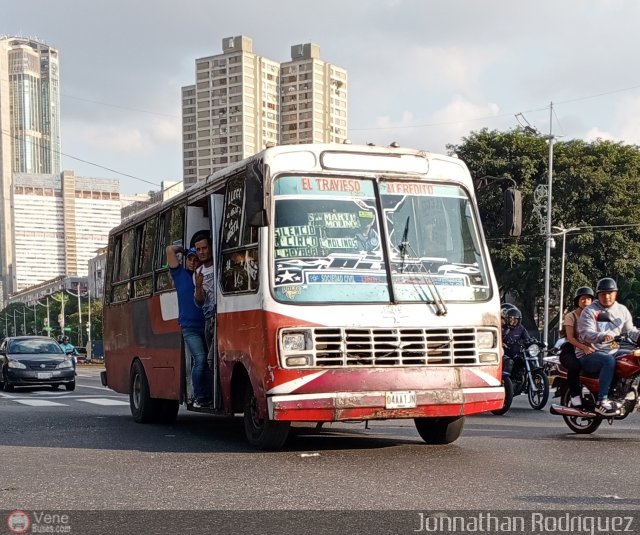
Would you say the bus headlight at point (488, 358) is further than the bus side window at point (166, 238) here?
No

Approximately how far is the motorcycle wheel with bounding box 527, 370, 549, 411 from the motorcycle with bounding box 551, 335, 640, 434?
3993mm

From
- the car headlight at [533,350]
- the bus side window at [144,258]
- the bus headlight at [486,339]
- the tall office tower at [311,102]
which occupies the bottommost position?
the car headlight at [533,350]

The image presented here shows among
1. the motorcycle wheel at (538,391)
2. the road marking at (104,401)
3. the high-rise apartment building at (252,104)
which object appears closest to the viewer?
the motorcycle wheel at (538,391)

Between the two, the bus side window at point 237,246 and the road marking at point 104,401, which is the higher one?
the bus side window at point 237,246

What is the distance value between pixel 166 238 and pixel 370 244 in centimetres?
377

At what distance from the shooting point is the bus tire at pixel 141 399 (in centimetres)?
1360

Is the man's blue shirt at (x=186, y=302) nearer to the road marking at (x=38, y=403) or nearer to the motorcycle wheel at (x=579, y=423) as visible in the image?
the motorcycle wheel at (x=579, y=423)

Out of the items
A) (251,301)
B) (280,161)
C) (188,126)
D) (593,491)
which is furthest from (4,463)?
(188,126)

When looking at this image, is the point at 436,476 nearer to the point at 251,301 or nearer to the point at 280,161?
the point at 251,301

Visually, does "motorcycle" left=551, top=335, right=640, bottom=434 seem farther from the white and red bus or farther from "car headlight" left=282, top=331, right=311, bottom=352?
"car headlight" left=282, top=331, right=311, bottom=352

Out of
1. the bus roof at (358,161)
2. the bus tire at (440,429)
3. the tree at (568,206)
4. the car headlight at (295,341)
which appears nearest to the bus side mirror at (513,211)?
the bus roof at (358,161)

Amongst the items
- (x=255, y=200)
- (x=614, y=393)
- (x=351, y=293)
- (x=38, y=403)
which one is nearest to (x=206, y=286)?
(x=255, y=200)

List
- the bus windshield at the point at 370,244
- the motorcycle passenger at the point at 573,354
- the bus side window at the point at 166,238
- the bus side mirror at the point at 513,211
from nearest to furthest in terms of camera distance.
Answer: the bus windshield at the point at 370,244 → the bus side mirror at the point at 513,211 → the motorcycle passenger at the point at 573,354 → the bus side window at the point at 166,238

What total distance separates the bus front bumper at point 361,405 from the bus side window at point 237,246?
118 centimetres
